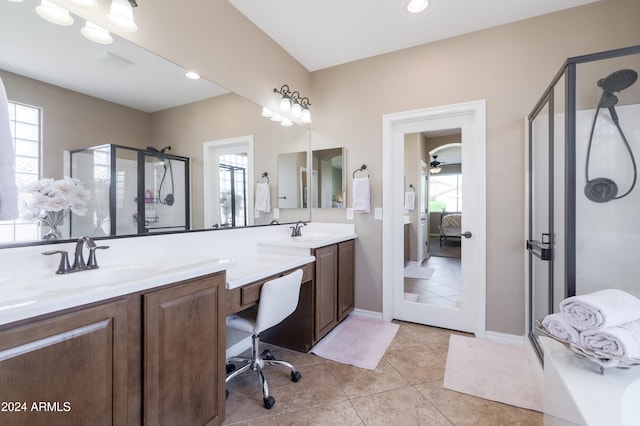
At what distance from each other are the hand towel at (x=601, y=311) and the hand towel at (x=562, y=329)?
0.06 ft

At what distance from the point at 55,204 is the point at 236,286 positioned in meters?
0.88

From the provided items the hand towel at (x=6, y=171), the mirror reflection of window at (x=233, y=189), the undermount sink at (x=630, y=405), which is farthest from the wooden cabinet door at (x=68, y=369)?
the undermount sink at (x=630, y=405)

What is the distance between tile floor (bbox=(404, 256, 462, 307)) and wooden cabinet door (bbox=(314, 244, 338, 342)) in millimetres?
828

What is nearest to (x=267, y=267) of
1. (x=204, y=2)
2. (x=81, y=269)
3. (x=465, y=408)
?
(x=81, y=269)

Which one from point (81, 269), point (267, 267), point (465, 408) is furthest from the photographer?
point (267, 267)

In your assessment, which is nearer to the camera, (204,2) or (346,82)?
(204,2)

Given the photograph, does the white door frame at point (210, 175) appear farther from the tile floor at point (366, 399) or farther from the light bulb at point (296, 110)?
the tile floor at point (366, 399)

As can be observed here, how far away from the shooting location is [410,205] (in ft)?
9.18

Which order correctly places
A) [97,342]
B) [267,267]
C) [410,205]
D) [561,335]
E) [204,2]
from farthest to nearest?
[410,205]
[204,2]
[267,267]
[561,335]
[97,342]

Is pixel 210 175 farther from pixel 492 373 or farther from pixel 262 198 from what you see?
pixel 492 373

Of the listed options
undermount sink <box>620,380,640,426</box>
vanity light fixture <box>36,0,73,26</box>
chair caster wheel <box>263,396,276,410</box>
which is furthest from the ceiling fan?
vanity light fixture <box>36,0,73,26</box>

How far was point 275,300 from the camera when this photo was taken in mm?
1610

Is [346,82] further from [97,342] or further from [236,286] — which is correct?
[97,342]

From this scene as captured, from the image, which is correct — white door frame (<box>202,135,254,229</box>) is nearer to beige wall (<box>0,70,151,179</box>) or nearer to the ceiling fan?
beige wall (<box>0,70,151,179</box>)
